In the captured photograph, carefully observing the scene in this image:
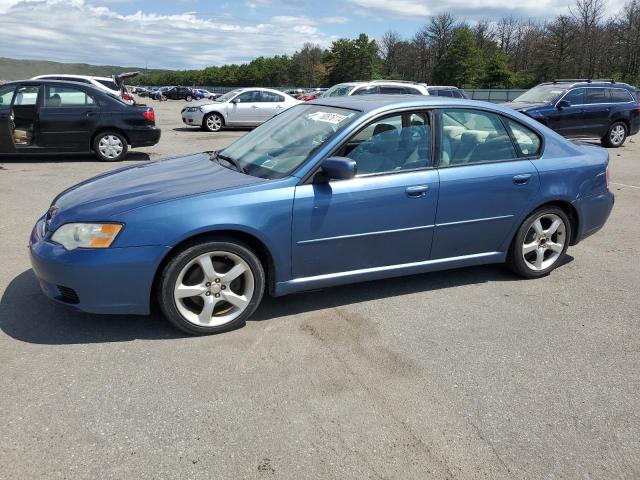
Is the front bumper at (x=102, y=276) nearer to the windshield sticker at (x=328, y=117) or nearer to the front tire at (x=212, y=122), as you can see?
the windshield sticker at (x=328, y=117)

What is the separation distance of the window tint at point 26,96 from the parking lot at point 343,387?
22.3 feet

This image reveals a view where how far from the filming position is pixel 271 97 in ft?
62.7

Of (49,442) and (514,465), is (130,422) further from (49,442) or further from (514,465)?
(514,465)

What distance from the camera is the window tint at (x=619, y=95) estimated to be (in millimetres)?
14781

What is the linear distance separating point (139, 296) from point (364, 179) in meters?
1.70

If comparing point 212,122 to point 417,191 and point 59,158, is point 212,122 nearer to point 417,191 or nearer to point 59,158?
→ point 59,158

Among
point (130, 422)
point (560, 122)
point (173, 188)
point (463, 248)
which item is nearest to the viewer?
point (130, 422)

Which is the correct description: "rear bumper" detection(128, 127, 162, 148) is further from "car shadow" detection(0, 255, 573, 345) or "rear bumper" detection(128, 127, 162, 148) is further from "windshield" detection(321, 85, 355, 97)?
"windshield" detection(321, 85, 355, 97)

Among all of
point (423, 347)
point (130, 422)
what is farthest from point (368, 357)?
point (130, 422)

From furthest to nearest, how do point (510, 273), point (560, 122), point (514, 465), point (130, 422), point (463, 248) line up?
point (560, 122) → point (510, 273) → point (463, 248) → point (130, 422) → point (514, 465)

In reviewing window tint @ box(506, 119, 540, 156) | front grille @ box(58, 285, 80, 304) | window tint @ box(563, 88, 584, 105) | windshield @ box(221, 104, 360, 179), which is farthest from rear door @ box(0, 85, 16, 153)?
window tint @ box(563, 88, 584, 105)

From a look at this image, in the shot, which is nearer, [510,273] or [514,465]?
[514,465]

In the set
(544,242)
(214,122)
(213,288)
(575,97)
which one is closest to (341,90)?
(214,122)

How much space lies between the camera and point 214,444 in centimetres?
252
